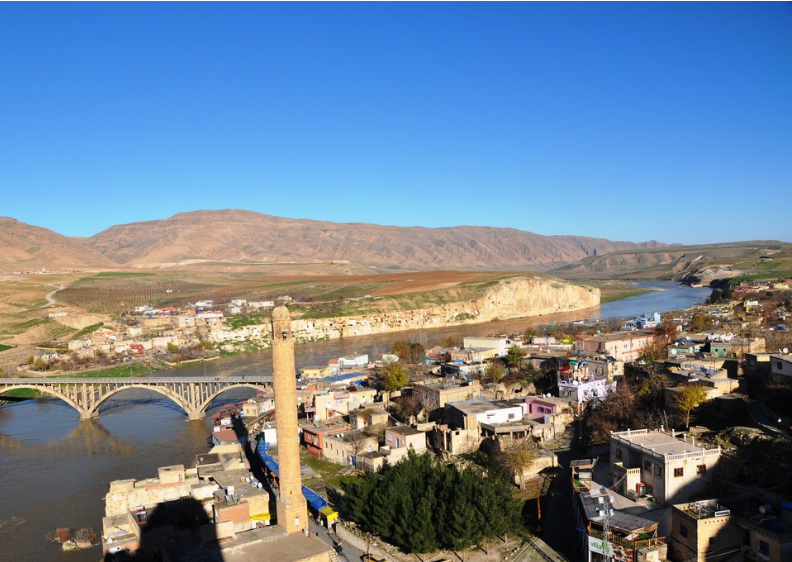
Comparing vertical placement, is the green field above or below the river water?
above

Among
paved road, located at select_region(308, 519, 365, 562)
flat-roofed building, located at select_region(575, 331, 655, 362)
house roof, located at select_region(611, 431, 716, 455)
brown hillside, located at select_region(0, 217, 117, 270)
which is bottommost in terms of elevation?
paved road, located at select_region(308, 519, 365, 562)

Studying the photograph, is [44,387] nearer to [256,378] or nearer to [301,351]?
[256,378]

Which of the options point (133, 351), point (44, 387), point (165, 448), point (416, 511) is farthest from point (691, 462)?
point (133, 351)

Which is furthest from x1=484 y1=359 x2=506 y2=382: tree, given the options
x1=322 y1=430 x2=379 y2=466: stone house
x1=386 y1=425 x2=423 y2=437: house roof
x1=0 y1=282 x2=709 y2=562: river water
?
x1=0 y1=282 x2=709 y2=562: river water

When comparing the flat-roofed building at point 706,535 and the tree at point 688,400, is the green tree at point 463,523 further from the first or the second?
the tree at point 688,400

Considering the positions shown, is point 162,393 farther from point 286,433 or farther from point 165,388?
point 286,433

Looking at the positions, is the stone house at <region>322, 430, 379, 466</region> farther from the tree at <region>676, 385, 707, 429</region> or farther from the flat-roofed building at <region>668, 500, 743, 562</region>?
the flat-roofed building at <region>668, 500, 743, 562</region>

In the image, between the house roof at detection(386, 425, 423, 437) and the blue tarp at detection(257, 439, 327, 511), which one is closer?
the blue tarp at detection(257, 439, 327, 511)
